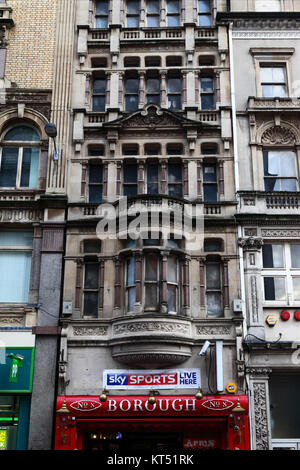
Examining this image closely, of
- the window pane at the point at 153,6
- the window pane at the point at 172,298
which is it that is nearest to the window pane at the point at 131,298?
the window pane at the point at 172,298

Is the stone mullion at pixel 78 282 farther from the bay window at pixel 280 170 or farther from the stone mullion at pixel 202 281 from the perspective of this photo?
the bay window at pixel 280 170

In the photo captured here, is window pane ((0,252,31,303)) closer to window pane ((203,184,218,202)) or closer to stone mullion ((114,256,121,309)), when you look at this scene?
stone mullion ((114,256,121,309))

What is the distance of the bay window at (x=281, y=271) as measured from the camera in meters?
20.0

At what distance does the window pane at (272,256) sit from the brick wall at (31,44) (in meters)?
11.9

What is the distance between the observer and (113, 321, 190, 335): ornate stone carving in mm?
18391

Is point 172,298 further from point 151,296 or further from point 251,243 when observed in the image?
point 251,243

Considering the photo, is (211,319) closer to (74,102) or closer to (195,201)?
(195,201)

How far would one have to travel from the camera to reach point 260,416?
1805 cm

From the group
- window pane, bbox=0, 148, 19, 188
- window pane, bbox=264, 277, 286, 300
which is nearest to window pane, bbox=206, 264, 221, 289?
window pane, bbox=264, 277, 286, 300

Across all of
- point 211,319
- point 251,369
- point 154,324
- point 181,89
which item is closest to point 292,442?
point 251,369

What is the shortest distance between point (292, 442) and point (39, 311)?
10.6m

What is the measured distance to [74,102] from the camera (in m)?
22.7

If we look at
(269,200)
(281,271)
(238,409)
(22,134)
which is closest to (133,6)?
(22,134)
